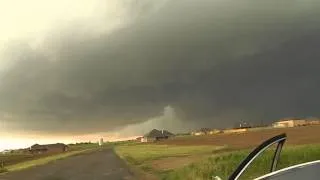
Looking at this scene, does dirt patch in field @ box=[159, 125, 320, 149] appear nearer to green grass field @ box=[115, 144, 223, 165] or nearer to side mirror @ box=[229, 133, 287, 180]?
green grass field @ box=[115, 144, 223, 165]

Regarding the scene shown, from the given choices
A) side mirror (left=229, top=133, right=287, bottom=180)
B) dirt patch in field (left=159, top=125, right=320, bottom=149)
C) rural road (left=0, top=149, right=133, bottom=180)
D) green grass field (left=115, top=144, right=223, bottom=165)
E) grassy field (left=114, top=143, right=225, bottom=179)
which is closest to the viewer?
side mirror (left=229, top=133, right=287, bottom=180)

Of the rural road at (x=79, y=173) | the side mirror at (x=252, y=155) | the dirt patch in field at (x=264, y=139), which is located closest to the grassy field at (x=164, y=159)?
the rural road at (x=79, y=173)

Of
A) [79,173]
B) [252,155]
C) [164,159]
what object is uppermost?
[164,159]

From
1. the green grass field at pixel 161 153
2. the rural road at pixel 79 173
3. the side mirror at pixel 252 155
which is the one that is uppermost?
the green grass field at pixel 161 153

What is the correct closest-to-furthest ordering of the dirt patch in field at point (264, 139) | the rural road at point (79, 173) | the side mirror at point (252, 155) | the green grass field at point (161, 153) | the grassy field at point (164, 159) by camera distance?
1. the side mirror at point (252, 155)
2. the rural road at point (79, 173)
3. the grassy field at point (164, 159)
4. the green grass field at point (161, 153)
5. the dirt patch in field at point (264, 139)

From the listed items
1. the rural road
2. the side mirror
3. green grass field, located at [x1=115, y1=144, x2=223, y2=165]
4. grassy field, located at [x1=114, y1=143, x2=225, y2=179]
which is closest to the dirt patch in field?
green grass field, located at [x1=115, y1=144, x2=223, y2=165]

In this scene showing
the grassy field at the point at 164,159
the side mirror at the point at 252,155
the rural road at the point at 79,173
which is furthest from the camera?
the grassy field at the point at 164,159

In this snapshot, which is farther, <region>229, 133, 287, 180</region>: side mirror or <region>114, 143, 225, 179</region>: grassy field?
<region>114, 143, 225, 179</region>: grassy field

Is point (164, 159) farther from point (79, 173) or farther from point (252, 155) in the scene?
point (252, 155)

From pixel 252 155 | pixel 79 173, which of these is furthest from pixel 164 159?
pixel 252 155

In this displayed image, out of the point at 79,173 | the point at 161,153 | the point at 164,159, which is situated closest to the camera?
the point at 79,173

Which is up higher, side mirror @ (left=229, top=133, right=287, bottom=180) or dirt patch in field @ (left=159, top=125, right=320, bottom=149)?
dirt patch in field @ (left=159, top=125, right=320, bottom=149)

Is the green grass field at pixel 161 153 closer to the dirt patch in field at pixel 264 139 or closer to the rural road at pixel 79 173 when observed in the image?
the rural road at pixel 79 173

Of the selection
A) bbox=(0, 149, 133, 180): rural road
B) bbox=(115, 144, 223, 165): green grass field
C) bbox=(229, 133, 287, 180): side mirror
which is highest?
bbox=(115, 144, 223, 165): green grass field
